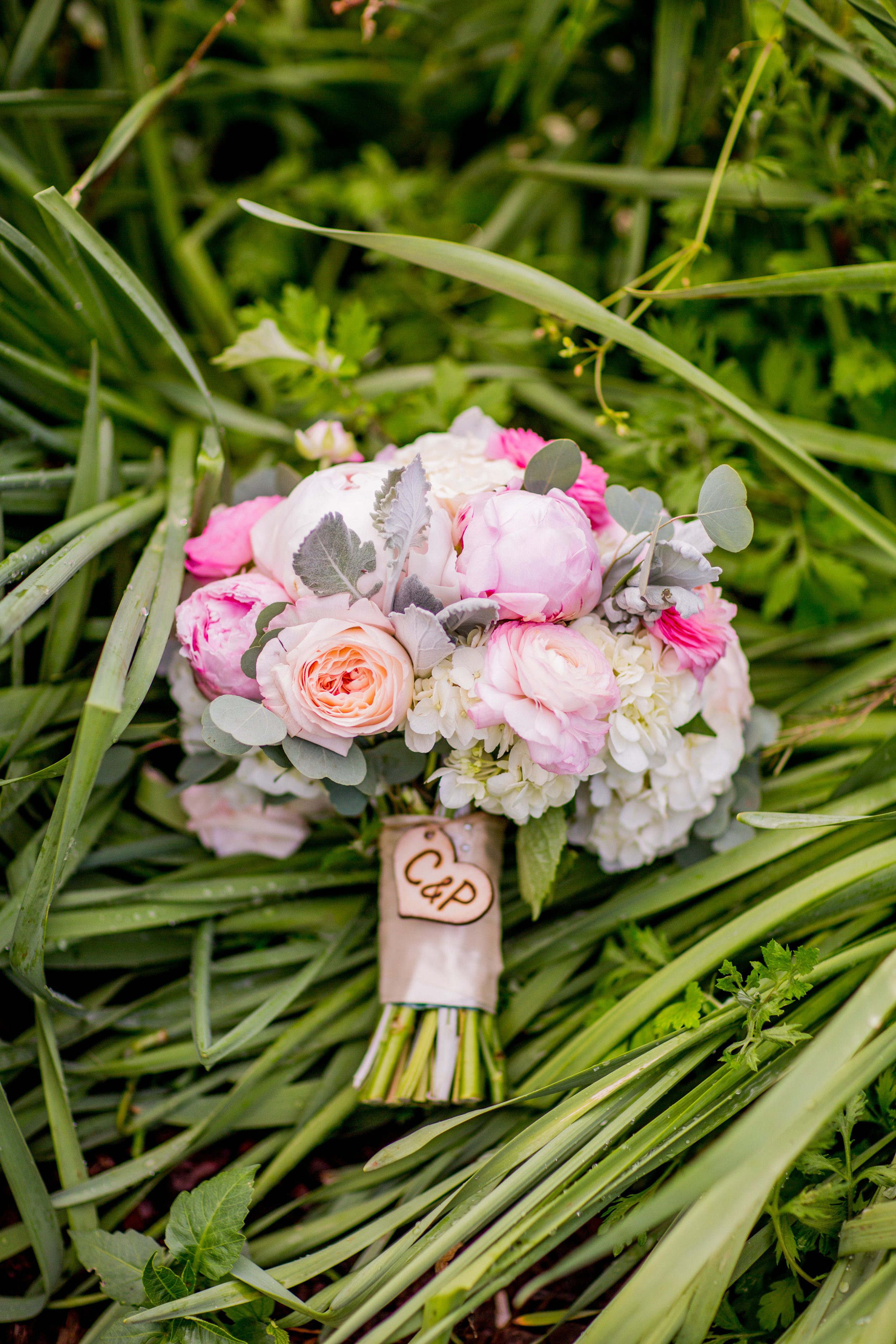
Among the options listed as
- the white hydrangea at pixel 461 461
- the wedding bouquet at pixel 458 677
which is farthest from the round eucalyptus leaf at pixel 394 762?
the white hydrangea at pixel 461 461

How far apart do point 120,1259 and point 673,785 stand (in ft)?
2.22

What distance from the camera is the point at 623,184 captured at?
115cm

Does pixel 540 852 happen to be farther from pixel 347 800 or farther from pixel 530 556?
pixel 530 556

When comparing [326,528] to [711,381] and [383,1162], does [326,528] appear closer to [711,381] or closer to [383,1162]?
[711,381]

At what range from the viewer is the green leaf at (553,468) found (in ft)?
2.30

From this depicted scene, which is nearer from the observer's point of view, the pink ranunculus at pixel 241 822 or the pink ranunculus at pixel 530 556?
the pink ranunculus at pixel 530 556

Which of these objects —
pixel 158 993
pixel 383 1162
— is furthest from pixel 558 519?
pixel 158 993

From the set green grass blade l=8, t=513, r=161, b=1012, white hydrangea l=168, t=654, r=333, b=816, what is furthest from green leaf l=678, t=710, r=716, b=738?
green grass blade l=8, t=513, r=161, b=1012

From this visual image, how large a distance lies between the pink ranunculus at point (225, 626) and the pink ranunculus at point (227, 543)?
0.05m

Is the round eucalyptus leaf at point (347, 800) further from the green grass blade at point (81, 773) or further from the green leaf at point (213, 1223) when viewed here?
the green leaf at point (213, 1223)

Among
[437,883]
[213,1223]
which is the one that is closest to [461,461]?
[437,883]

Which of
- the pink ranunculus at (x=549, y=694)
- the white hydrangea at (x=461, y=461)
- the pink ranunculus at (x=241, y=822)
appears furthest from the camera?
the pink ranunculus at (x=241, y=822)

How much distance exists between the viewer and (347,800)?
750 mm

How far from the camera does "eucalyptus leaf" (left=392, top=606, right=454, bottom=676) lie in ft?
2.13
